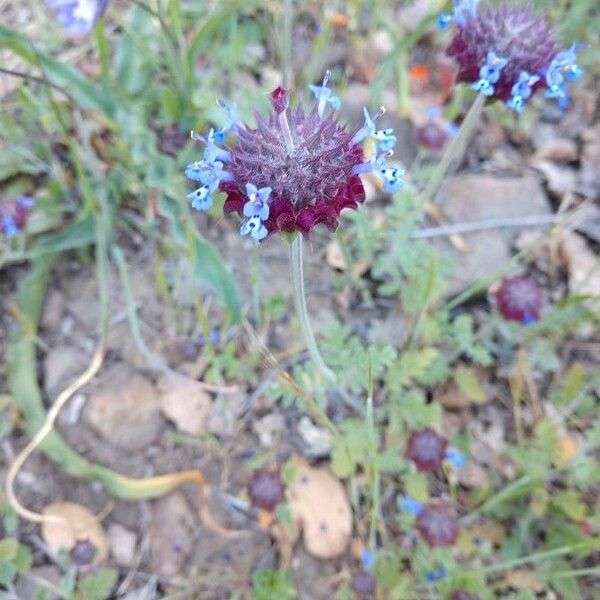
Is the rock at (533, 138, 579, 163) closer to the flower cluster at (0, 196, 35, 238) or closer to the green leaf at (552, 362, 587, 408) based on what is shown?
the green leaf at (552, 362, 587, 408)

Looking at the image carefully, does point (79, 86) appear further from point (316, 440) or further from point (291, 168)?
point (316, 440)

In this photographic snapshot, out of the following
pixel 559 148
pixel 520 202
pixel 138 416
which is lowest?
pixel 138 416

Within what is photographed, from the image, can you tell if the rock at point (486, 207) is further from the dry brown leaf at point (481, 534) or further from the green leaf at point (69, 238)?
the green leaf at point (69, 238)

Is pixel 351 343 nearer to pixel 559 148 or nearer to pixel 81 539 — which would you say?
pixel 81 539

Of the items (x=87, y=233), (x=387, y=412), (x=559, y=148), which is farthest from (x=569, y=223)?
(x=87, y=233)

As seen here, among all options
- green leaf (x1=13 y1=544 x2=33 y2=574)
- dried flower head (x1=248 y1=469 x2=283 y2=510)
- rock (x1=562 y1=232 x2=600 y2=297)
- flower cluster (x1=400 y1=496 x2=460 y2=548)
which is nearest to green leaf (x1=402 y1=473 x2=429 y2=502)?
flower cluster (x1=400 y1=496 x2=460 y2=548)

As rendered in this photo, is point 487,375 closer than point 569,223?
Yes

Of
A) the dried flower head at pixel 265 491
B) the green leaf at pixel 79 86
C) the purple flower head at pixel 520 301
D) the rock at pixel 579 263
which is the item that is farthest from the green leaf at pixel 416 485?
the green leaf at pixel 79 86

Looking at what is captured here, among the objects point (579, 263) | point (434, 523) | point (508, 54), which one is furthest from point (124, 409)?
point (579, 263)
